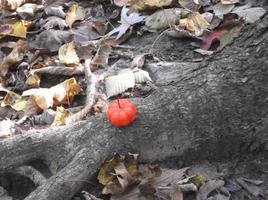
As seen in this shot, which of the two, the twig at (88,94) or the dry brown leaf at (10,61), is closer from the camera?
the twig at (88,94)

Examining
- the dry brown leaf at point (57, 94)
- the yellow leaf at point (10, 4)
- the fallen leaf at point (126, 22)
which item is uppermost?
the fallen leaf at point (126, 22)

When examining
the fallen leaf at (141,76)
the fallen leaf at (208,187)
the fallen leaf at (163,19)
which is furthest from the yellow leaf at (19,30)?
the fallen leaf at (208,187)

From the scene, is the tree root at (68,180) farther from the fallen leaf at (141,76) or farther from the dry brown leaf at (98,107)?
the fallen leaf at (141,76)

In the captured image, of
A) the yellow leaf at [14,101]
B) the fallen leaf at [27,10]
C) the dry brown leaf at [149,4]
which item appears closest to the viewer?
the yellow leaf at [14,101]

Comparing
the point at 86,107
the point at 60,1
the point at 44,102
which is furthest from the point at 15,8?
the point at 86,107

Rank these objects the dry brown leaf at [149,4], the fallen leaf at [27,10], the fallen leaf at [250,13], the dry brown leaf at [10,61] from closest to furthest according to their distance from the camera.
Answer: the fallen leaf at [250,13] < the dry brown leaf at [149,4] < the dry brown leaf at [10,61] < the fallen leaf at [27,10]

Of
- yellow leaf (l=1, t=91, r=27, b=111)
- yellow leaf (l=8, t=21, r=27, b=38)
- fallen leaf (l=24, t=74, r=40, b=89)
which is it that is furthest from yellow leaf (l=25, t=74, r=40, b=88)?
yellow leaf (l=8, t=21, r=27, b=38)

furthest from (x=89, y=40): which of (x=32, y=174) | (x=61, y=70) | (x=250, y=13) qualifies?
(x=32, y=174)
